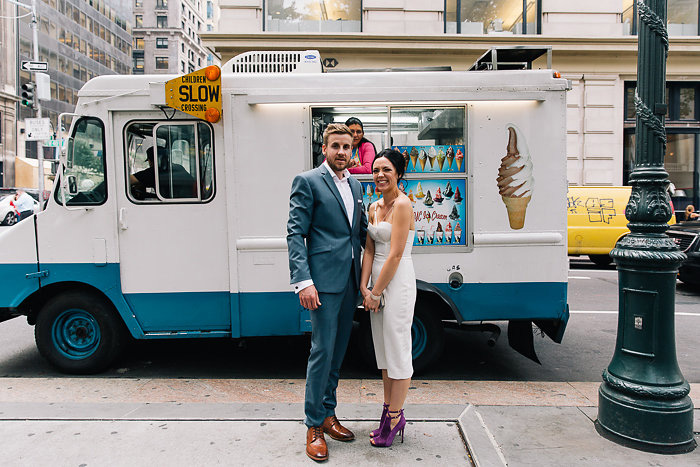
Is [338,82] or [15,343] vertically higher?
[338,82]

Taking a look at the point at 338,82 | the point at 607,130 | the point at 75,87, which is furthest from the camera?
the point at 75,87

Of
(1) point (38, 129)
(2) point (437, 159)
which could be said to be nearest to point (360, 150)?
(2) point (437, 159)

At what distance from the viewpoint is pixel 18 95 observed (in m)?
45.9

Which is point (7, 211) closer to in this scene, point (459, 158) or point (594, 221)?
point (594, 221)

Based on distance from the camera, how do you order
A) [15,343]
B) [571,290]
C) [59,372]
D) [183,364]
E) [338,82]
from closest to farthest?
1. [338,82]
2. [59,372]
3. [183,364]
4. [15,343]
5. [571,290]

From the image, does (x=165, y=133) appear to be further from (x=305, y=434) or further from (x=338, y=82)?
(x=305, y=434)

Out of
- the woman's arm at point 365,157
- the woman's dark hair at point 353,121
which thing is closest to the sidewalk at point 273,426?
the woman's arm at point 365,157

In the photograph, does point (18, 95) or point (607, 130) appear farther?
point (18, 95)

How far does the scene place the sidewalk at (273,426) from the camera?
3324mm

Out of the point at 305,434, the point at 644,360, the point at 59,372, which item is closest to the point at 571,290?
the point at 644,360

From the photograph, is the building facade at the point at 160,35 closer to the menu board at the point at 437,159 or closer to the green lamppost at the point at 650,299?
the menu board at the point at 437,159

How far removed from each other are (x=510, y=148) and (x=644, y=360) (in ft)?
7.11

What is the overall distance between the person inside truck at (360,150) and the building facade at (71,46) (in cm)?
4629

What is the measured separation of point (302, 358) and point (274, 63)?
3.10 m
